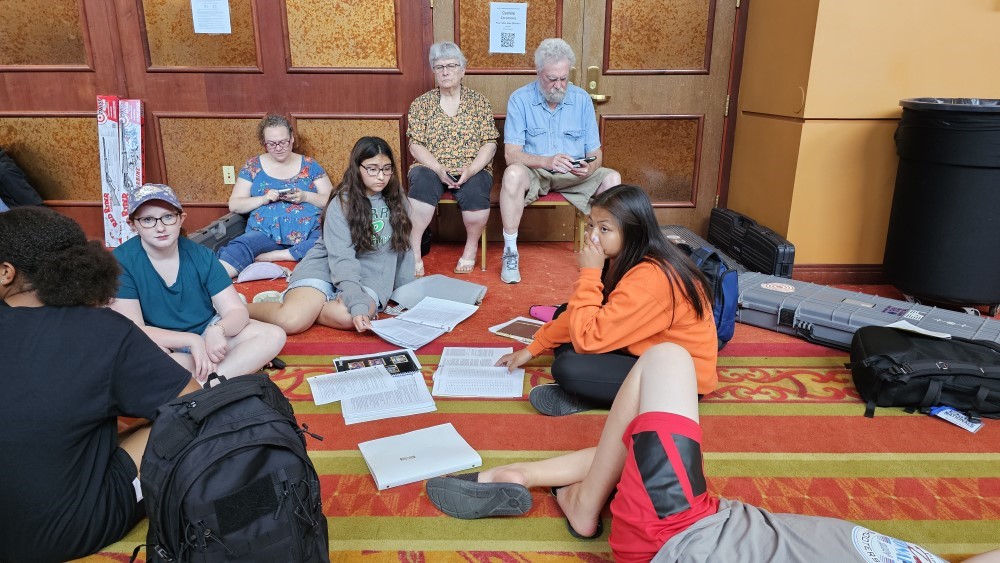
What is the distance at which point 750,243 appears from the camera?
11.9 ft

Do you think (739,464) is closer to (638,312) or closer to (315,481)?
(638,312)

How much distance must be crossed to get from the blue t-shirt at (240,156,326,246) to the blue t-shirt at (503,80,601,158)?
1.22 m

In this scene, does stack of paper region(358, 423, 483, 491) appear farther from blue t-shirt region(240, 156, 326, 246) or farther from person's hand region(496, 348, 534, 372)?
blue t-shirt region(240, 156, 326, 246)

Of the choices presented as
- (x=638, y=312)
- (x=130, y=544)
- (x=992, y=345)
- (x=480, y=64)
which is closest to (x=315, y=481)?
(x=130, y=544)

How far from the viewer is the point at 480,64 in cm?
405

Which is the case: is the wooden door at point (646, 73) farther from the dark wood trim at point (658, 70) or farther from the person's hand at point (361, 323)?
the person's hand at point (361, 323)

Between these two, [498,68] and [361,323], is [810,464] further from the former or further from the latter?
[498,68]

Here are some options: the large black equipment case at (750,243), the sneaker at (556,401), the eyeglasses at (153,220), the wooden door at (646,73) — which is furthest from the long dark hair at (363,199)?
the large black equipment case at (750,243)

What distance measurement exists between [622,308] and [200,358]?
1.31 m

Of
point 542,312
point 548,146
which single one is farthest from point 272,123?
point 542,312

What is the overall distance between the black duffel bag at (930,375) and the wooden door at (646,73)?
2.12 m

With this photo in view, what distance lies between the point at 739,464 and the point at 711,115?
280 centimetres

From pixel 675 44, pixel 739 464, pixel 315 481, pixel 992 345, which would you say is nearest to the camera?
pixel 315 481

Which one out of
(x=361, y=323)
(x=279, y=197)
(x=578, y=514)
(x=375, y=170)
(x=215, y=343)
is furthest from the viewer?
(x=279, y=197)
